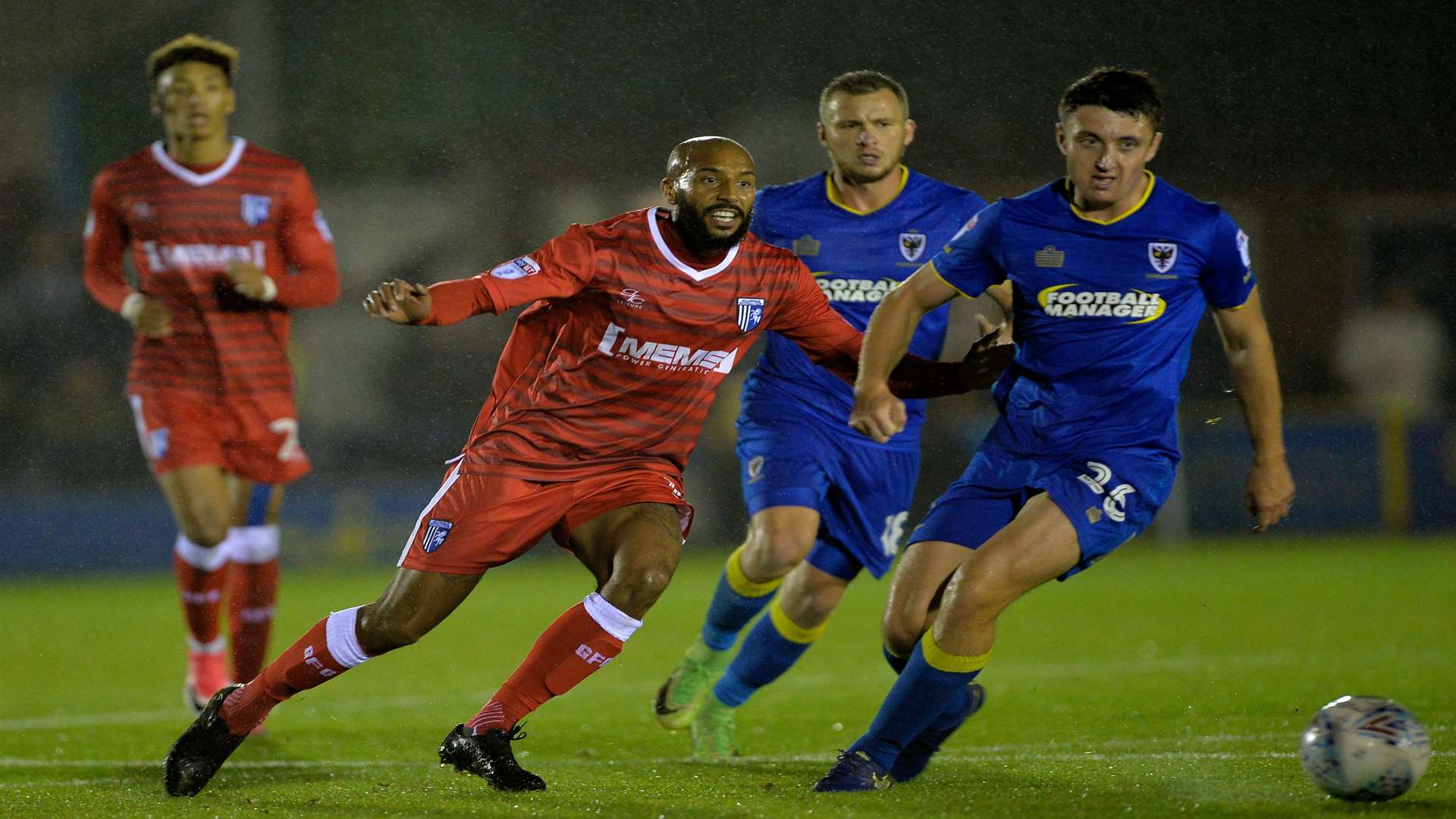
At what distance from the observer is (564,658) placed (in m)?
4.73

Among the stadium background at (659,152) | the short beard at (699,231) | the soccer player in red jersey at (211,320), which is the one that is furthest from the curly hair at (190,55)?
the stadium background at (659,152)

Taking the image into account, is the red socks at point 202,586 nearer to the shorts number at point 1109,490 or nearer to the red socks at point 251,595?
the red socks at point 251,595

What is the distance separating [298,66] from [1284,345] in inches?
398

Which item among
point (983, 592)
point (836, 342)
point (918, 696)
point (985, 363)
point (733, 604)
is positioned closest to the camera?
point (983, 592)

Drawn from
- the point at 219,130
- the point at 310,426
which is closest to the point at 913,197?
the point at 219,130

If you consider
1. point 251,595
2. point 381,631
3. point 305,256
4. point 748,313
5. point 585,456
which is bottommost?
point 251,595

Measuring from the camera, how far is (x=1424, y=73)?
16.0 metres

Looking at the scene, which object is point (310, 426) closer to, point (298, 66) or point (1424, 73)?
point (298, 66)

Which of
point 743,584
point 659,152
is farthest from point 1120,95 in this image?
point 659,152

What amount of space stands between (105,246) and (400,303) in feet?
9.79

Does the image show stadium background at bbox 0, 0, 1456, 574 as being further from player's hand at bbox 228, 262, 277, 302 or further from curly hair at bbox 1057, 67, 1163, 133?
curly hair at bbox 1057, 67, 1163, 133

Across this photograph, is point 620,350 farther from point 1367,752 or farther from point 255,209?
point 255,209

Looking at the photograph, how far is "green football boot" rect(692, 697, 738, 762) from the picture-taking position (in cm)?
579

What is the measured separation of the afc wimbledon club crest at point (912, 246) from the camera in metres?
5.88
